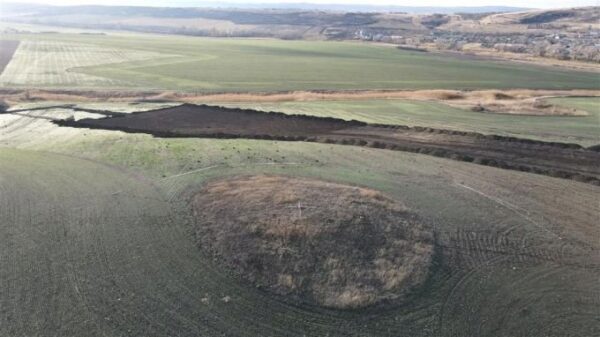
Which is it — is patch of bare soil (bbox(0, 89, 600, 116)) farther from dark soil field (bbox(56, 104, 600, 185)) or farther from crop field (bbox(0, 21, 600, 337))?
dark soil field (bbox(56, 104, 600, 185))

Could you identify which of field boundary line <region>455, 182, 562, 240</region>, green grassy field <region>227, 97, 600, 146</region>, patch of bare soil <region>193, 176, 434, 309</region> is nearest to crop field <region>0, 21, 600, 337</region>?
patch of bare soil <region>193, 176, 434, 309</region>

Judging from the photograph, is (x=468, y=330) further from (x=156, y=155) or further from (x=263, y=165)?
(x=156, y=155)

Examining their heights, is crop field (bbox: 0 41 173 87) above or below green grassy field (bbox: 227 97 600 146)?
above

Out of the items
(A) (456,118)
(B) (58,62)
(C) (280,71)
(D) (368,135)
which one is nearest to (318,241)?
(D) (368,135)

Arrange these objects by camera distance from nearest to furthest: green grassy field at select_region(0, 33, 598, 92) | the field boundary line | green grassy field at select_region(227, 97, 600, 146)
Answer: the field boundary line, green grassy field at select_region(227, 97, 600, 146), green grassy field at select_region(0, 33, 598, 92)

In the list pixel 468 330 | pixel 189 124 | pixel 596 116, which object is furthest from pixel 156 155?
pixel 596 116

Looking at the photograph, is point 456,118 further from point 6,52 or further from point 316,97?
point 6,52

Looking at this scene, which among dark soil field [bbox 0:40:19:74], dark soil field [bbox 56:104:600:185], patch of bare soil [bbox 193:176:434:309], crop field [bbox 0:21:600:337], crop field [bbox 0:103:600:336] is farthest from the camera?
dark soil field [bbox 0:40:19:74]
